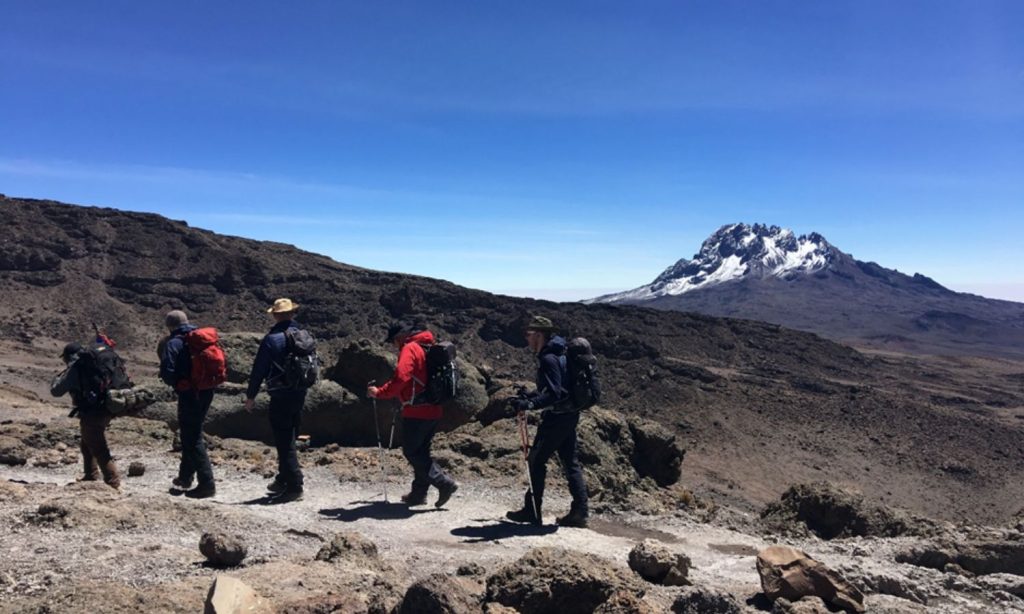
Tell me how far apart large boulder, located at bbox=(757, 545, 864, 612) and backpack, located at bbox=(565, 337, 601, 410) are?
2.07m

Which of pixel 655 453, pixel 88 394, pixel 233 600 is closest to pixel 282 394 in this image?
pixel 88 394

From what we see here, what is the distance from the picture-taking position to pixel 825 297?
116 m

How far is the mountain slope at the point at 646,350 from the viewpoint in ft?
84.0

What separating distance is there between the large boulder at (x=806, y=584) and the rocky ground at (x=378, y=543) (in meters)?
0.18

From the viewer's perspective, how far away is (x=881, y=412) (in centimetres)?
3170

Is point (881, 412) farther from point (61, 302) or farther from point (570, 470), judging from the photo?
point (61, 302)

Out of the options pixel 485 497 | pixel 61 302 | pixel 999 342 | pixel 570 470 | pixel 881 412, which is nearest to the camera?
pixel 570 470

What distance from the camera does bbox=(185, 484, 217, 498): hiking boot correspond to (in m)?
6.80

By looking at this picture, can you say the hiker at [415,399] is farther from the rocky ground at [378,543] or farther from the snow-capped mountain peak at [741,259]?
the snow-capped mountain peak at [741,259]

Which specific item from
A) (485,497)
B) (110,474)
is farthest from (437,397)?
(110,474)

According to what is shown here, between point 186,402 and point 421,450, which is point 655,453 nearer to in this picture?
point 421,450

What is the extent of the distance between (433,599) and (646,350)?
3279 cm

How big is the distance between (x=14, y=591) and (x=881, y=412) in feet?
112

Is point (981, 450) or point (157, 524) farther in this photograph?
point (981, 450)
